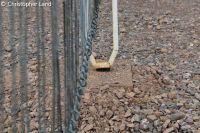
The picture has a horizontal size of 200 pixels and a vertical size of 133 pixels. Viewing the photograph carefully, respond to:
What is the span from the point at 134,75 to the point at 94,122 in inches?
36.1

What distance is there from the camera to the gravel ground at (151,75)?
3.29 metres

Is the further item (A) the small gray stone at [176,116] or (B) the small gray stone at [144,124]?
(A) the small gray stone at [176,116]

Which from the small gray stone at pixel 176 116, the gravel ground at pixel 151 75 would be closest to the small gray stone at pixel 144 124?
the gravel ground at pixel 151 75

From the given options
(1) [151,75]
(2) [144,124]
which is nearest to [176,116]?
(2) [144,124]

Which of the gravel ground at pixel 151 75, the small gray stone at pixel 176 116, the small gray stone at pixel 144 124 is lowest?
the small gray stone at pixel 144 124

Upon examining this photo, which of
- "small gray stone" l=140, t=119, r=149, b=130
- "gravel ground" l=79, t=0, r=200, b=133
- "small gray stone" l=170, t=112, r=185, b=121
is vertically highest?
"gravel ground" l=79, t=0, r=200, b=133

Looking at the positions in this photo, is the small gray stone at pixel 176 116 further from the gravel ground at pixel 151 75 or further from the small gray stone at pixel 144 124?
the small gray stone at pixel 144 124

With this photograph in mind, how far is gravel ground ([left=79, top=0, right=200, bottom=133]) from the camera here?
10.8 feet

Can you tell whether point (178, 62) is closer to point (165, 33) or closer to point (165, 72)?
point (165, 72)

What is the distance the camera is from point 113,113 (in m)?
3.38

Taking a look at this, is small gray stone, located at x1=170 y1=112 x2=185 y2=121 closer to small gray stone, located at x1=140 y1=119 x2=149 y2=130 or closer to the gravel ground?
the gravel ground

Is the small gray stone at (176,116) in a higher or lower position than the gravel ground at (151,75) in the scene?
lower

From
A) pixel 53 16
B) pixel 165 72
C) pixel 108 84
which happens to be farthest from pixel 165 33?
pixel 53 16

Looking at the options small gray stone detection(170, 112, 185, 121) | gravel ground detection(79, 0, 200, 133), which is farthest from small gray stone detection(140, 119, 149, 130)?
small gray stone detection(170, 112, 185, 121)
